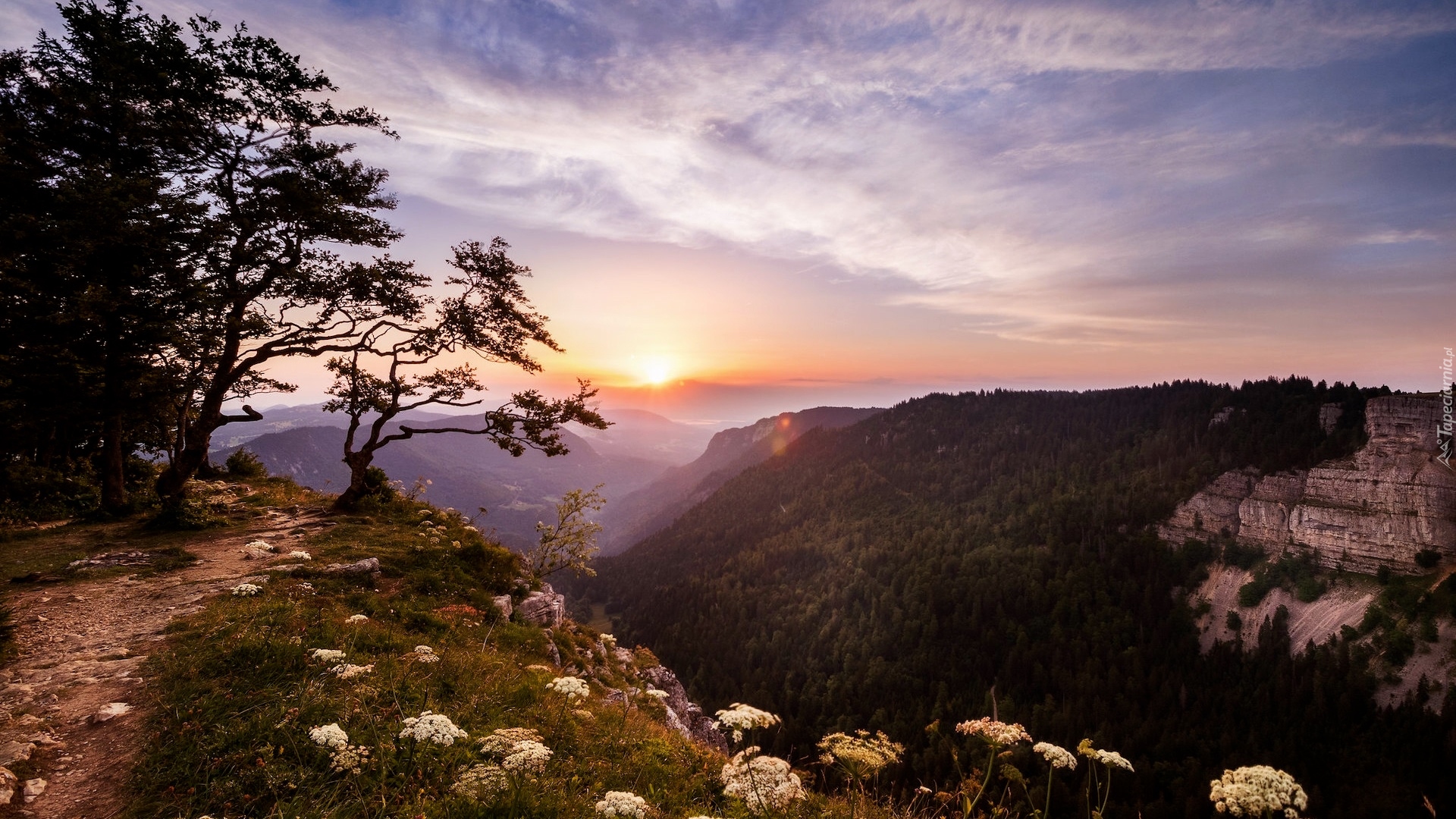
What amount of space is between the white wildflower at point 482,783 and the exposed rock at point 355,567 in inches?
443

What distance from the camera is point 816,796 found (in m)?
8.46

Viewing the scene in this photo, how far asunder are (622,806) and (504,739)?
190 cm

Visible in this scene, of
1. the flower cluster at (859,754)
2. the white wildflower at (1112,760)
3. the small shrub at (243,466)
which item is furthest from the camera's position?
the small shrub at (243,466)

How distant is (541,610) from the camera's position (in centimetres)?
1889

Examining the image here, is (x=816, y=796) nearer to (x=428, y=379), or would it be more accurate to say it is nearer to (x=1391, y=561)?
(x=428, y=379)

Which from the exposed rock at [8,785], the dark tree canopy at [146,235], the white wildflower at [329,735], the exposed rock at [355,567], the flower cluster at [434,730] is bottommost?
the exposed rock at [355,567]

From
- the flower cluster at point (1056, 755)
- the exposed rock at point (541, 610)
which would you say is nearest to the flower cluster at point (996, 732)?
the flower cluster at point (1056, 755)

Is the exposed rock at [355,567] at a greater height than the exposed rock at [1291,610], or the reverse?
the exposed rock at [355,567]

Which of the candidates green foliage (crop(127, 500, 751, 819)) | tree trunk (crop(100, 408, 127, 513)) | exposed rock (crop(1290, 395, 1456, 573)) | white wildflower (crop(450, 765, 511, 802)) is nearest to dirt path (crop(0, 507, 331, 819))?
green foliage (crop(127, 500, 751, 819))

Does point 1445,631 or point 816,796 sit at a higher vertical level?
point 816,796

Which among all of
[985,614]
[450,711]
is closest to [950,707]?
[985,614]

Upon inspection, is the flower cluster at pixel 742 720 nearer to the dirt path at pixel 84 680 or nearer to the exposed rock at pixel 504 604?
the dirt path at pixel 84 680

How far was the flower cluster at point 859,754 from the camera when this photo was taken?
632 cm

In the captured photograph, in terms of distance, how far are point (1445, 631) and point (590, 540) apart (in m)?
233
